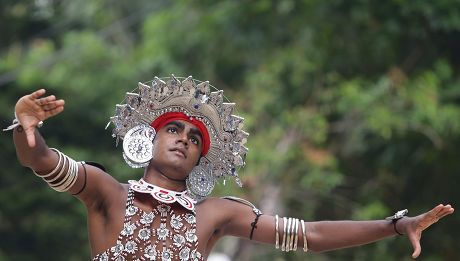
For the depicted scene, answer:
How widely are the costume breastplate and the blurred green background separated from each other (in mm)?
5630

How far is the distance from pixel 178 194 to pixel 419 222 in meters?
1.23

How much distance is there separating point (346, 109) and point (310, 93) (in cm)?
112

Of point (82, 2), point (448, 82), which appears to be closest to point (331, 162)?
point (448, 82)

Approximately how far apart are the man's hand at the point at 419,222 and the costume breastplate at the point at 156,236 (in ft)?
3.44

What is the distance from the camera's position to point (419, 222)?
5395 mm

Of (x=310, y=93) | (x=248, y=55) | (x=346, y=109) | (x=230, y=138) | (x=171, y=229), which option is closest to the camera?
(x=171, y=229)

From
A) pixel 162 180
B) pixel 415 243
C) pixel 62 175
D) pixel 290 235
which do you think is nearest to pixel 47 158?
pixel 62 175

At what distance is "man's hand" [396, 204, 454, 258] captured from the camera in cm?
532

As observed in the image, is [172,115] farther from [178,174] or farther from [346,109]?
[346,109]

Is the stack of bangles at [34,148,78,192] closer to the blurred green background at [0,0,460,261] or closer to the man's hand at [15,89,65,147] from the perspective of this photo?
the man's hand at [15,89,65,147]

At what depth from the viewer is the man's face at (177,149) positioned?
563 centimetres

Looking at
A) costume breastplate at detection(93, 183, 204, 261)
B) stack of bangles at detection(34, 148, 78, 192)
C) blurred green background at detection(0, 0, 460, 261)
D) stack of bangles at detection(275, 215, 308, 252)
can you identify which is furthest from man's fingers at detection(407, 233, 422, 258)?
blurred green background at detection(0, 0, 460, 261)

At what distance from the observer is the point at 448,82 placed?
12852mm

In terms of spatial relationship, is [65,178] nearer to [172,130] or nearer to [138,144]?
[138,144]
